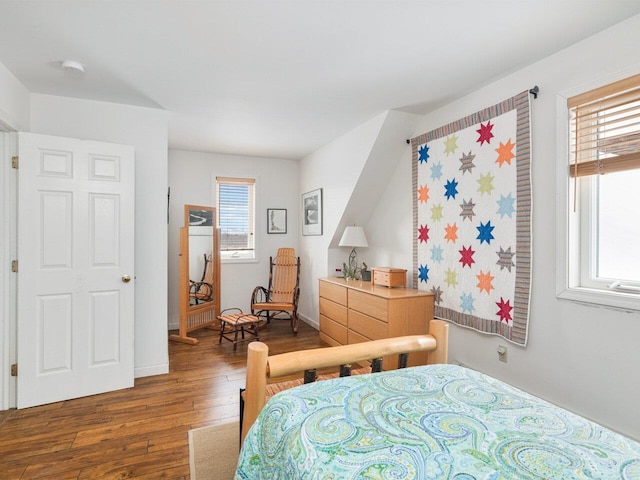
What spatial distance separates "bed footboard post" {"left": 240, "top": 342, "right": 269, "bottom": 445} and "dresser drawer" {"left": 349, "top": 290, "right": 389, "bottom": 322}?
1.84m

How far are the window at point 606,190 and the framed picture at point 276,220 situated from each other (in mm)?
3933

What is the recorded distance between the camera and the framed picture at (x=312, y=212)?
4.79m

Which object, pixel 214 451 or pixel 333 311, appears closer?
pixel 214 451

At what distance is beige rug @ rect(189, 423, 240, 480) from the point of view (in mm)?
1927

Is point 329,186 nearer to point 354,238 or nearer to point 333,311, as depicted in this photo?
point 354,238

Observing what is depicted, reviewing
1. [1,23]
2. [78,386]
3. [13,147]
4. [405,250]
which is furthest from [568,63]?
[78,386]

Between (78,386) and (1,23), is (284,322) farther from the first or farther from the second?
(1,23)

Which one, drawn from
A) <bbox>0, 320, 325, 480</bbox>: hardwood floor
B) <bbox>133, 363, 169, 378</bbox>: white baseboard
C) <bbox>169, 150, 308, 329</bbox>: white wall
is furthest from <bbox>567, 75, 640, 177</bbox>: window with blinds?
<bbox>169, 150, 308, 329</bbox>: white wall

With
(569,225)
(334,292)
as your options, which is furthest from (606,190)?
(334,292)

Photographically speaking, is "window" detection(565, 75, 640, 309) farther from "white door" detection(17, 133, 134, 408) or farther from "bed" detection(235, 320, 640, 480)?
"white door" detection(17, 133, 134, 408)

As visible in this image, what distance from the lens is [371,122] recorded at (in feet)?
11.8

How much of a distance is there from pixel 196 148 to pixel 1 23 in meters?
2.85

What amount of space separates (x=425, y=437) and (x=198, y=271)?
4117mm

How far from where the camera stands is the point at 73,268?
2.77 meters
